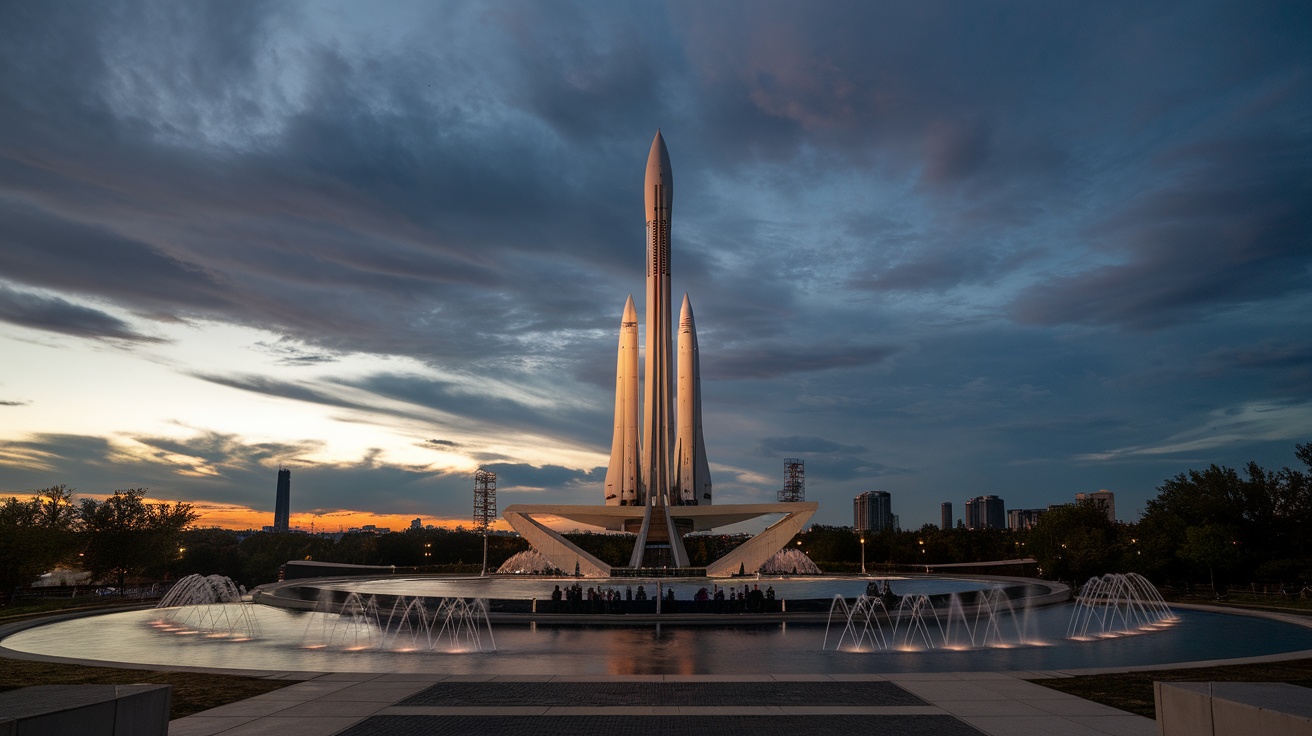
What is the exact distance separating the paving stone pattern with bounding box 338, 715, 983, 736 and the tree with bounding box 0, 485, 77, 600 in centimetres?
3271

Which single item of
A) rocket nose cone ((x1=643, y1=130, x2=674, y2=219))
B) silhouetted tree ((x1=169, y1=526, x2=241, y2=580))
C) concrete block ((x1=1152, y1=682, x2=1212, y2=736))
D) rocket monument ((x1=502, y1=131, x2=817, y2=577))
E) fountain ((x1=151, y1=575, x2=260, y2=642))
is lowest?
silhouetted tree ((x1=169, y1=526, x2=241, y2=580))

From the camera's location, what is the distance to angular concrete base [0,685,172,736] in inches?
260

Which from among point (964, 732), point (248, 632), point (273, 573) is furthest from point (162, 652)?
point (273, 573)

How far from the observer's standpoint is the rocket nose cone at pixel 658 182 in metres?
67.2

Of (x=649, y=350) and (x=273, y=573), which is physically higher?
(x=649, y=350)

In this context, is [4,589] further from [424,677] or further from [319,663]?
[424,677]

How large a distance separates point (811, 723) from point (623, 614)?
53.0 feet

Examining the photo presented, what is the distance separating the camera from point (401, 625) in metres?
25.6

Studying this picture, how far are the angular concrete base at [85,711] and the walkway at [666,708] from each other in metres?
3.06

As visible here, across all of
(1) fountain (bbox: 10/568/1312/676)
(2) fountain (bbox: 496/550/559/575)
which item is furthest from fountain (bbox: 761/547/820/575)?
(1) fountain (bbox: 10/568/1312/676)

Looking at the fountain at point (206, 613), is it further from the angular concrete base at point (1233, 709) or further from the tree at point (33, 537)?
the angular concrete base at point (1233, 709)

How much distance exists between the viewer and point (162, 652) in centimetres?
1995

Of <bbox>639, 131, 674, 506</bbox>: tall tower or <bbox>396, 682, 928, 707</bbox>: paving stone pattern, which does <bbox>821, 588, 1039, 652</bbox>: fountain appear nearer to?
<bbox>396, 682, 928, 707</bbox>: paving stone pattern

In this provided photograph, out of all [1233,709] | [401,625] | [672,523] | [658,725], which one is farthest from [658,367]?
[1233,709]
